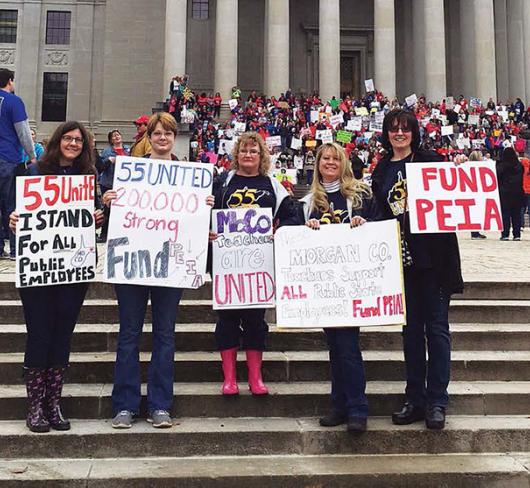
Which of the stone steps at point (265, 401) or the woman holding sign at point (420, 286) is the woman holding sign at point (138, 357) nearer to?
the stone steps at point (265, 401)

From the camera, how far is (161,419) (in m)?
4.69

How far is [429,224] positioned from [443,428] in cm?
174

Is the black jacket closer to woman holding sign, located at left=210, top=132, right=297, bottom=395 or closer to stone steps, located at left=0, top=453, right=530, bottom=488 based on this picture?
woman holding sign, located at left=210, top=132, right=297, bottom=395

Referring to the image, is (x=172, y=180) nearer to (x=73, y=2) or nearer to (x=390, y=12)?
(x=390, y=12)

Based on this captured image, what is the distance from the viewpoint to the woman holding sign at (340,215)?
184 inches

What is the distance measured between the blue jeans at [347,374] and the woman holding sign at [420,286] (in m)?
0.47

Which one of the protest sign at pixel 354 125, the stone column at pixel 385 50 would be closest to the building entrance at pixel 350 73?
the stone column at pixel 385 50

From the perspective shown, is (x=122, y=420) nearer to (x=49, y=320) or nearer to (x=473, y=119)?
(x=49, y=320)

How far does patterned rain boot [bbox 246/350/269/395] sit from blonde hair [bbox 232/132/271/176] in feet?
5.49

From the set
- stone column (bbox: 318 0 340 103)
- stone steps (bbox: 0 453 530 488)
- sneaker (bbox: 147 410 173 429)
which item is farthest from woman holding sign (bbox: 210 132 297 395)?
stone column (bbox: 318 0 340 103)

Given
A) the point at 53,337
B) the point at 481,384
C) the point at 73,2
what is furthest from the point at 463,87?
the point at 53,337

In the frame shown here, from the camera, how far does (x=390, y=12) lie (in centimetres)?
3041

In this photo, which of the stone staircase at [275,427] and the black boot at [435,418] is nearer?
the stone staircase at [275,427]

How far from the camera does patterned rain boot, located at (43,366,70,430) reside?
4.57 m
